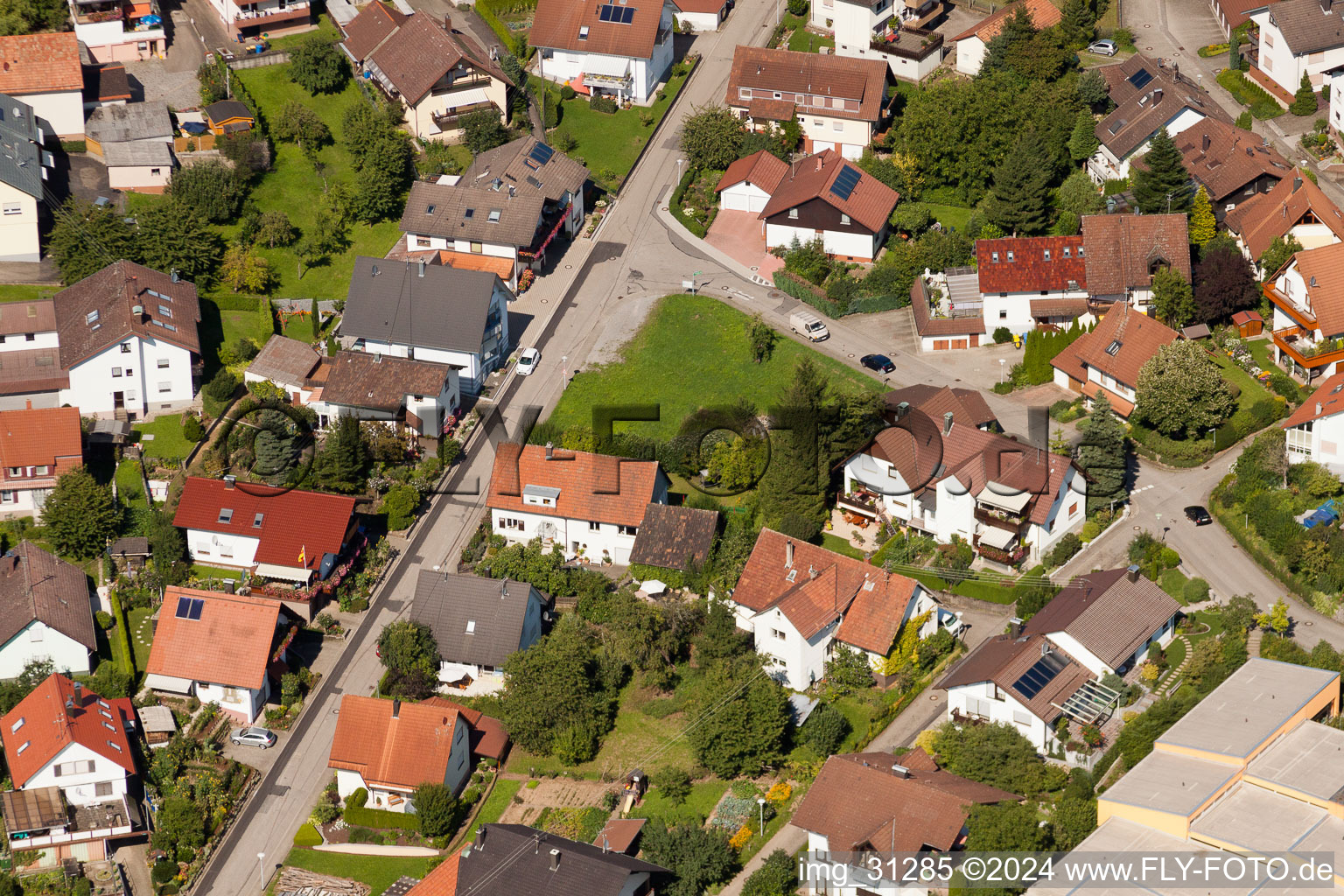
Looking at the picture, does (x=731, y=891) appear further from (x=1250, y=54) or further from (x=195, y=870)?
(x=1250, y=54)

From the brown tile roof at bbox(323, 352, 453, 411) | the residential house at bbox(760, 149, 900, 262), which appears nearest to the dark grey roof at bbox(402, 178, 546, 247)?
the brown tile roof at bbox(323, 352, 453, 411)

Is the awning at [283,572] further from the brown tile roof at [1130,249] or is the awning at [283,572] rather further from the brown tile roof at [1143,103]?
the brown tile roof at [1143,103]

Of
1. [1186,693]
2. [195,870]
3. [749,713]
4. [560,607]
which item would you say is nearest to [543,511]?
[560,607]

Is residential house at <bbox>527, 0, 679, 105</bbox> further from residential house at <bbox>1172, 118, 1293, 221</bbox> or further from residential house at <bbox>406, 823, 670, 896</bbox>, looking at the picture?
residential house at <bbox>406, 823, 670, 896</bbox>

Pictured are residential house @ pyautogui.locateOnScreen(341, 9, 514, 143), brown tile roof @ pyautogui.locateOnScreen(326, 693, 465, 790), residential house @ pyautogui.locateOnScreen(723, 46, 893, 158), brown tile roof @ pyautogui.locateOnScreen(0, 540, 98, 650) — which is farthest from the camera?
residential house @ pyautogui.locateOnScreen(341, 9, 514, 143)

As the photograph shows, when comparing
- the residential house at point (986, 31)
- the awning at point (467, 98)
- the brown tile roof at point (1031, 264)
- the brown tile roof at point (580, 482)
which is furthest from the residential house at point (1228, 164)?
the awning at point (467, 98)

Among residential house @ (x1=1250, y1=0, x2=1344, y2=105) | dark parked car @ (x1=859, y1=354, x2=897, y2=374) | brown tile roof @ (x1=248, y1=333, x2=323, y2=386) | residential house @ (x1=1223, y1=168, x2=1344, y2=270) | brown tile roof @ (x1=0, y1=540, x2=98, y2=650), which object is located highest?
residential house @ (x1=1250, y1=0, x2=1344, y2=105)

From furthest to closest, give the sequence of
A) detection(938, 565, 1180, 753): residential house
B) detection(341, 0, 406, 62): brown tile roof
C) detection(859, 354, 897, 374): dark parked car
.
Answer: detection(341, 0, 406, 62): brown tile roof → detection(859, 354, 897, 374): dark parked car → detection(938, 565, 1180, 753): residential house
